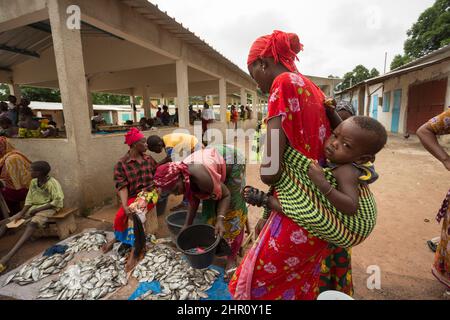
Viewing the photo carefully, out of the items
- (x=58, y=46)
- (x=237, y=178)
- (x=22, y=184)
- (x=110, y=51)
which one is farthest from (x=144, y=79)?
(x=237, y=178)

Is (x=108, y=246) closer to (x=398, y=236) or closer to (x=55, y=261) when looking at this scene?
(x=55, y=261)

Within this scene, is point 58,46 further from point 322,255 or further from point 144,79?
point 144,79

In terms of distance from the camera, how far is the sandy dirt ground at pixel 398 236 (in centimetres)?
237

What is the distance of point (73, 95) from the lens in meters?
3.82

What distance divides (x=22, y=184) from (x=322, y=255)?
174 inches

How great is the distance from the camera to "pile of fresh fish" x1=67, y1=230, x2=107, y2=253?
310 cm

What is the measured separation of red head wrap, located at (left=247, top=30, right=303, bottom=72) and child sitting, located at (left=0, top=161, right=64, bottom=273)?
131 inches

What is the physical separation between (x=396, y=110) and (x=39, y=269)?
16330 millimetres

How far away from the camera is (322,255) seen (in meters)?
1.31

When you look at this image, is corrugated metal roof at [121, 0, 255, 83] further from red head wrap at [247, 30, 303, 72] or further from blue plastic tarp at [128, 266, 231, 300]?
blue plastic tarp at [128, 266, 231, 300]

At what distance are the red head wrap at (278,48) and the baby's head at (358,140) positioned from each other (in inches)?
16.5

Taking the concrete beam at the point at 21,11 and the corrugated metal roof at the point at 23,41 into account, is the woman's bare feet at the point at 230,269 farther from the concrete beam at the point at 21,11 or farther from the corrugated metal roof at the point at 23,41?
the corrugated metal roof at the point at 23,41

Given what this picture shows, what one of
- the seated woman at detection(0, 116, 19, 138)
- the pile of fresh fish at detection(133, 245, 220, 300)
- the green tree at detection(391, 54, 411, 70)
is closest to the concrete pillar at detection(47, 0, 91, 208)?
the pile of fresh fish at detection(133, 245, 220, 300)

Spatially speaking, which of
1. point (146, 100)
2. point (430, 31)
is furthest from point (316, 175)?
point (430, 31)
